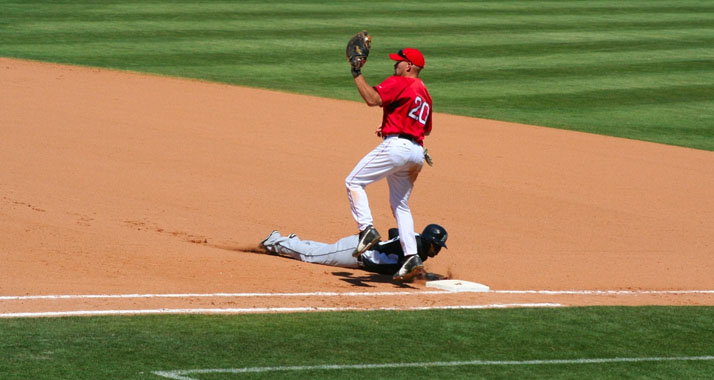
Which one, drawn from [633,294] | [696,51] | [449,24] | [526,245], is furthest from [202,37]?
[633,294]

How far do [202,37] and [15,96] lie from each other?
8130 millimetres

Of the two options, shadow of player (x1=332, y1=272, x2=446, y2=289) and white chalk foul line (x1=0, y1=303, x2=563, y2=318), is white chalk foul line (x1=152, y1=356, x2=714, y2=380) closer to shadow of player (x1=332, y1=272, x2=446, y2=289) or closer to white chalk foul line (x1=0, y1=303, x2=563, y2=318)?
white chalk foul line (x1=0, y1=303, x2=563, y2=318)

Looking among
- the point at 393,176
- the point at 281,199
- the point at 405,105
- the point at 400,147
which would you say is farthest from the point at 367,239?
the point at 281,199

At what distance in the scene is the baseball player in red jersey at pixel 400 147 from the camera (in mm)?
8539

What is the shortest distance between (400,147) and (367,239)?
31.2 inches

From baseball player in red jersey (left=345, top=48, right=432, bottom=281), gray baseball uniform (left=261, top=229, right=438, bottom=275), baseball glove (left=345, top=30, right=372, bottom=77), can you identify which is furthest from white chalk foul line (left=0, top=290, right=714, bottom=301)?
baseball glove (left=345, top=30, right=372, bottom=77)

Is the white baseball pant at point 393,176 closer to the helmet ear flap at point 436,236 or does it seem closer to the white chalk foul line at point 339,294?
the helmet ear flap at point 436,236

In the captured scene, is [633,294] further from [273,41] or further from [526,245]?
[273,41]

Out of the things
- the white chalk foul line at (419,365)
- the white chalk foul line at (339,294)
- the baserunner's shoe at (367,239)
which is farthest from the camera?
the baserunner's shoe at (367,239)

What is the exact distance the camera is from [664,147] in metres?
16.3

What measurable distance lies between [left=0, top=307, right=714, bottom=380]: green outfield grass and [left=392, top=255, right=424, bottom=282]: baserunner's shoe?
943 mm

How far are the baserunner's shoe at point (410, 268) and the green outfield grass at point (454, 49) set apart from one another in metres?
9.30

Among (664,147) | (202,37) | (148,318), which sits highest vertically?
(202,37)

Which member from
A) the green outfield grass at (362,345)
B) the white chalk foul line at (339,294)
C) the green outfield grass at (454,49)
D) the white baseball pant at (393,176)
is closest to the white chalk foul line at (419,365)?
the green outfield grass at (362,345)
